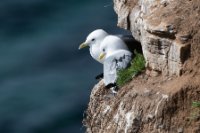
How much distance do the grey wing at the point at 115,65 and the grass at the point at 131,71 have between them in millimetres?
65

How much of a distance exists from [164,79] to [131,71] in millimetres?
483

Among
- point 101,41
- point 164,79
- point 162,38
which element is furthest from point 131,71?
point 101,41

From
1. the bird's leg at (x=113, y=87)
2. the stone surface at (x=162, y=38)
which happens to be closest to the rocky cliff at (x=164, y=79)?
the stone surface at (x=162, y=38)

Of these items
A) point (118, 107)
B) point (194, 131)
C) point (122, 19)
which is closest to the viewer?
point (194, 131)

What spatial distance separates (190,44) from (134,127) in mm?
949

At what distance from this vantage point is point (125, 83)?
27.9 feet

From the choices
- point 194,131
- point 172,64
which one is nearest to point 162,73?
point 172,64

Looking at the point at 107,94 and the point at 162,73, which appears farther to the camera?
the point at 107,94

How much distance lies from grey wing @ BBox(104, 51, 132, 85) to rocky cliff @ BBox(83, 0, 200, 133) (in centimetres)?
25

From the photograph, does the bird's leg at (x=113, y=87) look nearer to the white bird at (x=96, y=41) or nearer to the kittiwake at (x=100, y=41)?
the kittiwake at (x=100, y=41)

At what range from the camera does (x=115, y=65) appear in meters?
8.72

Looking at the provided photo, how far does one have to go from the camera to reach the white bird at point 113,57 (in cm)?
869

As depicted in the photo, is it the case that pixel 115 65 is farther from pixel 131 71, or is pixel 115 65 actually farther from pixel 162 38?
pixel 162 38

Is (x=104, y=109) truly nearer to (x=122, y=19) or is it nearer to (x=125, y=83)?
(x=125, y=83)
